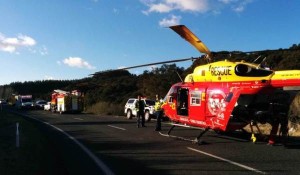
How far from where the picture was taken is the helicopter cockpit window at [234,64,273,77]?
15097 mm

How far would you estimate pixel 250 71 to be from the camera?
15359 millimetres

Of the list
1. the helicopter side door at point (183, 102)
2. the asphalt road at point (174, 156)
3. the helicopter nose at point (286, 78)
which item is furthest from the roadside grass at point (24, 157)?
the helicopter nose at point (286, 78)

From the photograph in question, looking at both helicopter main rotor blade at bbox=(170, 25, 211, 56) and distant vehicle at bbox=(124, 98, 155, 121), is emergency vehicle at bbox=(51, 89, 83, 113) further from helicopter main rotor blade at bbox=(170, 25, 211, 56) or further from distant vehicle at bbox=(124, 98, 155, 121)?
helicopter main rotor blade at bbox=(170, 25, 211, 56)

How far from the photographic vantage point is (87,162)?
12.0m

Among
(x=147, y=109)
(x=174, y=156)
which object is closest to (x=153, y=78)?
(x=147, y=109)

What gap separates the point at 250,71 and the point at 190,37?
113 inches

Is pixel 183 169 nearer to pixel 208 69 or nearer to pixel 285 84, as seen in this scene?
pixel 285 84

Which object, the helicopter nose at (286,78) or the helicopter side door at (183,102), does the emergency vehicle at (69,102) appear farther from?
the helicopter nose at (286,78)

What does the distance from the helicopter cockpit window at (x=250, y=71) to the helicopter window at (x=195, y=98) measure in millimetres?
2272

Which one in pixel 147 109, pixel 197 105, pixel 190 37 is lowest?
pixel 147 109

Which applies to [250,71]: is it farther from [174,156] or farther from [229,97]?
[174,156]

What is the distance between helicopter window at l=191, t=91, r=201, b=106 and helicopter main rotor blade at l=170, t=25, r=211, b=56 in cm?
229

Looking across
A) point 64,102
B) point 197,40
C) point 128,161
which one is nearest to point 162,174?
point 128,161

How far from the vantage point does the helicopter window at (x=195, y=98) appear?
1733cm
